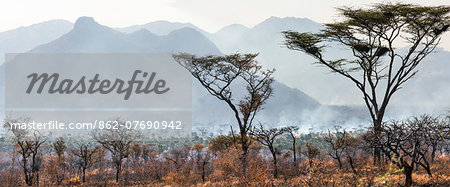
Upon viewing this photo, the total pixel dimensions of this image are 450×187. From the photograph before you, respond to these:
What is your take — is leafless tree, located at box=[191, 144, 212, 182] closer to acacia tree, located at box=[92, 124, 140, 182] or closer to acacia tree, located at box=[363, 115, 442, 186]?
acacia tree, located at box=[92, 124, 140, 182]

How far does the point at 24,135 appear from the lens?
4134cm

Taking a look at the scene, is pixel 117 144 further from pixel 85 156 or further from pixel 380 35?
pixel 380 35

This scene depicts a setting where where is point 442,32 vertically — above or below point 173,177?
above

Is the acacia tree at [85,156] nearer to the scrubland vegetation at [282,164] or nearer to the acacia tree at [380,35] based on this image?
the scrubland vegetation at [282,164]

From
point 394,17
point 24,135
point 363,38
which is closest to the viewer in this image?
point 394,17

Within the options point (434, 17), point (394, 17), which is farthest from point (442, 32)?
point (394, 17)

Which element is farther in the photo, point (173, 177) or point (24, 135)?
point (24, 135)

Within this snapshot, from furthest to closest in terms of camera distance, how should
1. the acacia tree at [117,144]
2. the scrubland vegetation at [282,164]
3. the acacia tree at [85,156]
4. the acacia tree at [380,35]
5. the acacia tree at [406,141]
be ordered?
the acacia tree at [117,144], the acacia tree at [85,156], the acacia tree at [380,35], the scrubland vegetation at [282,164], the acacia tree at [406,141]

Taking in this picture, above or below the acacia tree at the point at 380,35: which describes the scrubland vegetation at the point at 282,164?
below

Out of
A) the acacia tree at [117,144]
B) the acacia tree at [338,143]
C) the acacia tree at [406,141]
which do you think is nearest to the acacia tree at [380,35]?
the acacia tree at [338,143]

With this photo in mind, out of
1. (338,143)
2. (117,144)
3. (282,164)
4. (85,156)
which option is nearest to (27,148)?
(85,156)

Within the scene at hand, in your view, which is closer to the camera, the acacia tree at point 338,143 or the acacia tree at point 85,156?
the acacia tree at point 338,143

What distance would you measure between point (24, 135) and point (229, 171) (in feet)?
95.1

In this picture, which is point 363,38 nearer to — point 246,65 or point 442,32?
point 442,32
